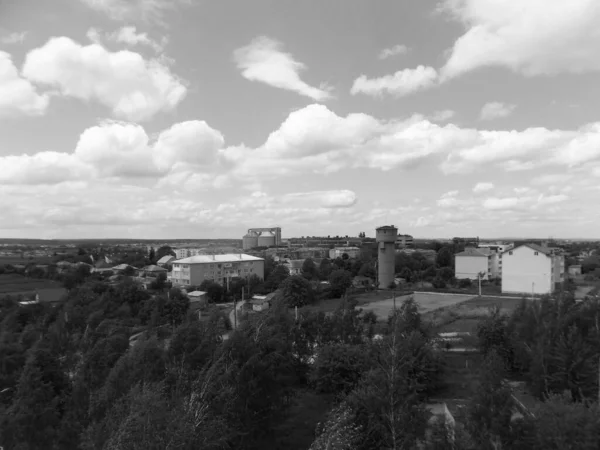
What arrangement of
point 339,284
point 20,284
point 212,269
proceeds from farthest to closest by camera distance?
point 212,269
point 20,284
point 339,284

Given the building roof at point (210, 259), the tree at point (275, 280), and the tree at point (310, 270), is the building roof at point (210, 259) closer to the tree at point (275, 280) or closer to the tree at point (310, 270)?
the tree at point (275, 280)

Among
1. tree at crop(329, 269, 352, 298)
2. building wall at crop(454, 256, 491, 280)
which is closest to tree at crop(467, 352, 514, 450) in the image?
tree at crop(329, 269, 352, 298)

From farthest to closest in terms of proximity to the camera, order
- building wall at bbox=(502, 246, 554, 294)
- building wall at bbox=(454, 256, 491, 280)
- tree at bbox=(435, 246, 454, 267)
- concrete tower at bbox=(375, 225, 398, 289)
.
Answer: tree at bbox=(435, 246, 454, 267) → building wall at bbox=(454, 256, 491, 280) → concrete tower at bbox=(375, 225, 398, 289) → building wall at bbox=(502, 246, 554, 294)

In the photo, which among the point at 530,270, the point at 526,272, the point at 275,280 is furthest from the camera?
the point at 275,280

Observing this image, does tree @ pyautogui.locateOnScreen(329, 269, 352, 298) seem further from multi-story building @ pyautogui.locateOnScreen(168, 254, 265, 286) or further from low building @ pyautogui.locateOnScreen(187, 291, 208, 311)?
low building @ pyautogui.locateOnScreen(187, 291, 208, 311)

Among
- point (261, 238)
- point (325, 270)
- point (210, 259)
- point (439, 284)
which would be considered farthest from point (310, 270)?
point (261, 238)

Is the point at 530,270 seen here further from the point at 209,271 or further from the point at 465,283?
the point at 209,271

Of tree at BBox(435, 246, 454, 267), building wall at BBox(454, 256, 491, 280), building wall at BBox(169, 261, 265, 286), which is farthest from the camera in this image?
tree at BBox(435, 246, 454, 267)

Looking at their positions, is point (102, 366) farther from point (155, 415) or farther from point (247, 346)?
point (155, 415)
